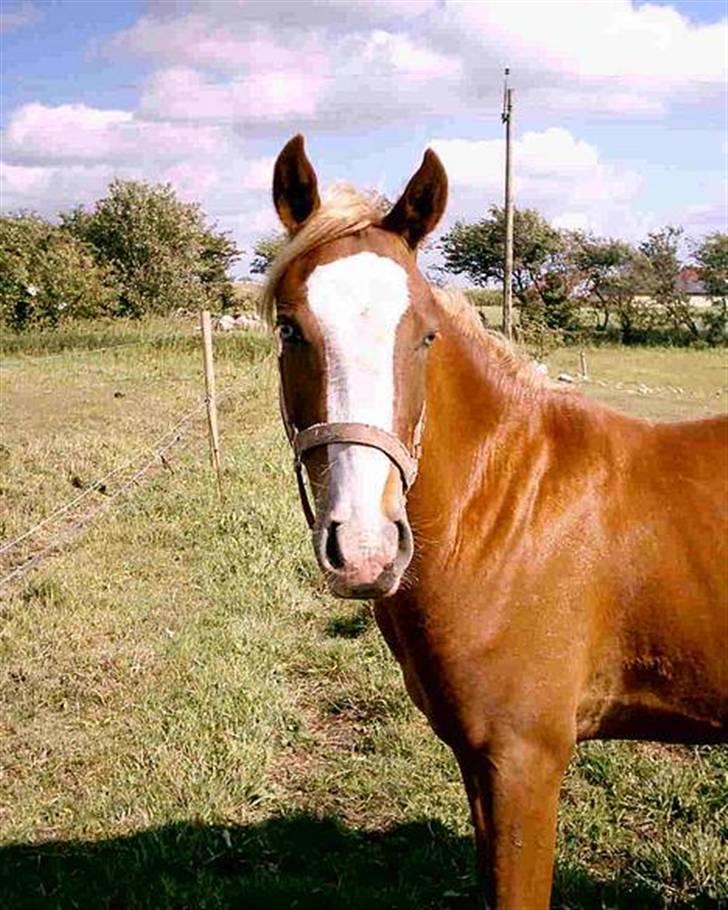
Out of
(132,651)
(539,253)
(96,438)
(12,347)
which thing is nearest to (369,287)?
(132,651)

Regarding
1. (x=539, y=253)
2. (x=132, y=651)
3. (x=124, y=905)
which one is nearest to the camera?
(x=124, y=905)

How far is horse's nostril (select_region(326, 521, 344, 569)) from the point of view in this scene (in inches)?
75.4

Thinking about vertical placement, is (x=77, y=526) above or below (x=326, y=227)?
below

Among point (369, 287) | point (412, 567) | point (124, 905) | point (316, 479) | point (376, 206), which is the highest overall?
point (376, 206)

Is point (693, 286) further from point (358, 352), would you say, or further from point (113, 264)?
point (358, 352)

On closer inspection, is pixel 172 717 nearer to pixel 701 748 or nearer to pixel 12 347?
pixel 701 748

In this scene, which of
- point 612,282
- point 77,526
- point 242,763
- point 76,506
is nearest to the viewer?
point 242,763

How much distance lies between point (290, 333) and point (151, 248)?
1224 inches

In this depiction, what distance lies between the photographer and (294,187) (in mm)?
2363

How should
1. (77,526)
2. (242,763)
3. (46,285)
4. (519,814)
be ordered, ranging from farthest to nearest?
1. (46,285)
2. (77,526)
3. (242,763)
4. (519,814)

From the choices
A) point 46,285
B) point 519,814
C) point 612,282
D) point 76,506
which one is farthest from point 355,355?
point 612,282

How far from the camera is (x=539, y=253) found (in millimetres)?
35688

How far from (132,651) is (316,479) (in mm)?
3125

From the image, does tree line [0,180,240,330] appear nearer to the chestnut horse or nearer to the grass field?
the grass field
